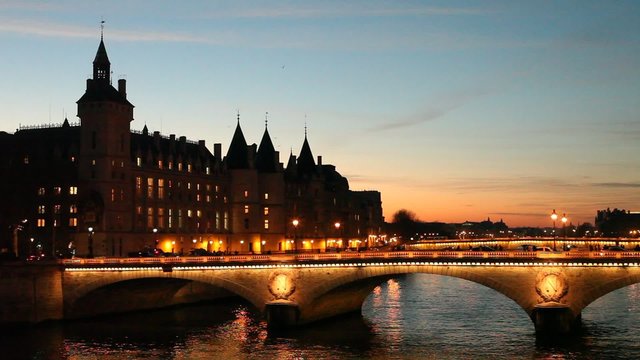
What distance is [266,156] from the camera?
175 metres

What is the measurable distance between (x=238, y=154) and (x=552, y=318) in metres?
101

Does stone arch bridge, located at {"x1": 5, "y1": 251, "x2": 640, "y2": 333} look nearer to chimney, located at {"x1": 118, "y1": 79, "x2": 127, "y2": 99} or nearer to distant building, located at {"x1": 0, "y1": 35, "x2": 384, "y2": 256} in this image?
distant building, located at {"x1": 0, "y1": 35, "x2": 384, "y2": 256}

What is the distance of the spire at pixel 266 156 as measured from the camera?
175 m

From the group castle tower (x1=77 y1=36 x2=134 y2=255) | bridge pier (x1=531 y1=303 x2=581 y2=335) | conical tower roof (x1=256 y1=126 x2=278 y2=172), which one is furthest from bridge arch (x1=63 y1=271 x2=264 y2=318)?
conical tower roof (x1=256 y1=126 x2=278 y2=172)

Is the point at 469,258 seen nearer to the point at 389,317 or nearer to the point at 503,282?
the point at 503,282

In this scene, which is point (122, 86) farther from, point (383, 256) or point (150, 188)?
point (383, 256)

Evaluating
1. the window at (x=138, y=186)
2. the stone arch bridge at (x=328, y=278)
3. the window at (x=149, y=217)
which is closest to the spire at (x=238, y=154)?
the window at (x=149, y=217)

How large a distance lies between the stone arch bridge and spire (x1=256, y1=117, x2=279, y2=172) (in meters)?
64.4

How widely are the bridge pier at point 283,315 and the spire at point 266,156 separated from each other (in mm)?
88019

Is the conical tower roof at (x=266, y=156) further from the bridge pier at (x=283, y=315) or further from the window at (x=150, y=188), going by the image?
the bridge pier at (x=283, y=315)

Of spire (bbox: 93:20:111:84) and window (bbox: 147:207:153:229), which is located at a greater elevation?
spire (bbox: 93:20:111:84)

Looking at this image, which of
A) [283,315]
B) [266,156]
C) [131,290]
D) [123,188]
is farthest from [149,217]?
[283,315]

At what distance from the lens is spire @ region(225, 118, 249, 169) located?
559 feet

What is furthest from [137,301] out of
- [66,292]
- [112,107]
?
[112,107]
